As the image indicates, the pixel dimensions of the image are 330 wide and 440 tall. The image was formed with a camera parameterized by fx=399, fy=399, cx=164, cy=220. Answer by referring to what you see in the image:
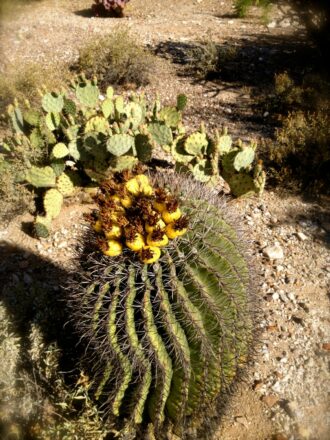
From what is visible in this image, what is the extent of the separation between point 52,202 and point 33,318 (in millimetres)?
1552

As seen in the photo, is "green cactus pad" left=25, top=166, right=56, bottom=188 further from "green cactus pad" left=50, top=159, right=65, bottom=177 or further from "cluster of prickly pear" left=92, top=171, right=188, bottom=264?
"cluster of prickly pear" left=92, top=171, right=188, bottom=264

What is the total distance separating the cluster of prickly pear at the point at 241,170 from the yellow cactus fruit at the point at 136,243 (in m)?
2.45

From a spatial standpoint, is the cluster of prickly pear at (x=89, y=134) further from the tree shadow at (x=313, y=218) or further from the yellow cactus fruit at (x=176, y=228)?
the yellow cactus fruit at (x=176, y=228)

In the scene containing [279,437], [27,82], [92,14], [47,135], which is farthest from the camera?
[92,14]

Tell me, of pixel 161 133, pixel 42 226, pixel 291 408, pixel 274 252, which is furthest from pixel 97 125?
pixel 291 408

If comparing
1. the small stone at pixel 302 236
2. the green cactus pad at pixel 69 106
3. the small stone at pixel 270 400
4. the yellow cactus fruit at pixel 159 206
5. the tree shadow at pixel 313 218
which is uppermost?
the yellow cactus fruit at pixel 159 206

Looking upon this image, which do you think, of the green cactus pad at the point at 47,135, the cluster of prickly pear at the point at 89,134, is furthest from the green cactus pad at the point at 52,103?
the green cactus pad at the point at 47,135

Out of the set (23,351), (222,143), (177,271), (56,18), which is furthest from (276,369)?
(56,18)

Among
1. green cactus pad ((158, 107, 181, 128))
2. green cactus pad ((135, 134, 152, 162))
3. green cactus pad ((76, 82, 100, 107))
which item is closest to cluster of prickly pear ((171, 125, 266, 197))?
green cactus pad ((158, 107, 181, 128))

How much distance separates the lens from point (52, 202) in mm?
4656

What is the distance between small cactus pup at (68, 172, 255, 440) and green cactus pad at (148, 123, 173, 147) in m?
2.29

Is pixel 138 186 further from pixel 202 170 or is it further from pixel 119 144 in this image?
pixel 202 170

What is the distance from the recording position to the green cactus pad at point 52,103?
4.90 metres

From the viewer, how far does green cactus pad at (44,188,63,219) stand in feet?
15.2
